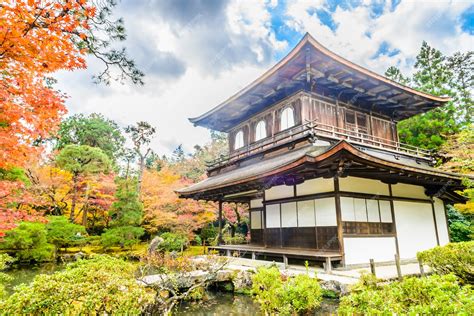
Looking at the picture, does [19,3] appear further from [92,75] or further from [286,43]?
[286,43]

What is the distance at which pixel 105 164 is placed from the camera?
22609mm

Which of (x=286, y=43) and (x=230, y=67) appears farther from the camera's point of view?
(x=286, y=43)

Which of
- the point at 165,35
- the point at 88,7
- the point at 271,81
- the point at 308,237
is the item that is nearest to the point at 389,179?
the point at 308,237

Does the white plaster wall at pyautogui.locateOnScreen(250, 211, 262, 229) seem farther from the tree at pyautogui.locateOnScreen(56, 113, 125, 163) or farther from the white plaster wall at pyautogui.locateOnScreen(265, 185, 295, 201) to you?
the tree at pyautogui.locateOnScreen(56, 113, 125, 163)

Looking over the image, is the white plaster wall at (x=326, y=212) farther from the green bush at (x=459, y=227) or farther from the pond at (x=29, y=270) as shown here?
the pond at (x=29, y=270)

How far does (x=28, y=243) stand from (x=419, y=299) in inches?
676

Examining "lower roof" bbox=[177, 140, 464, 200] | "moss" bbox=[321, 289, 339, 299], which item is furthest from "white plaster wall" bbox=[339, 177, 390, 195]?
"moss" bbox=[321, 289, 339, 299]

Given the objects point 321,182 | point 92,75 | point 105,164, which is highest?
point 105,164

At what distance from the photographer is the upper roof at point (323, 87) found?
9.72 metres

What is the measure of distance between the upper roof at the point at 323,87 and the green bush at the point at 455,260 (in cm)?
653

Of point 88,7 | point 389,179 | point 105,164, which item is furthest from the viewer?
point 105,164

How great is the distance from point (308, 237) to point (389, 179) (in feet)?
12.1

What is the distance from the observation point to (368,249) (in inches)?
352

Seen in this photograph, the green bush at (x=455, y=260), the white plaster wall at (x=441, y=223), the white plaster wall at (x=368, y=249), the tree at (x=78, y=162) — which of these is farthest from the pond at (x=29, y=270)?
the white plaster wall at (x=441, y=223)
